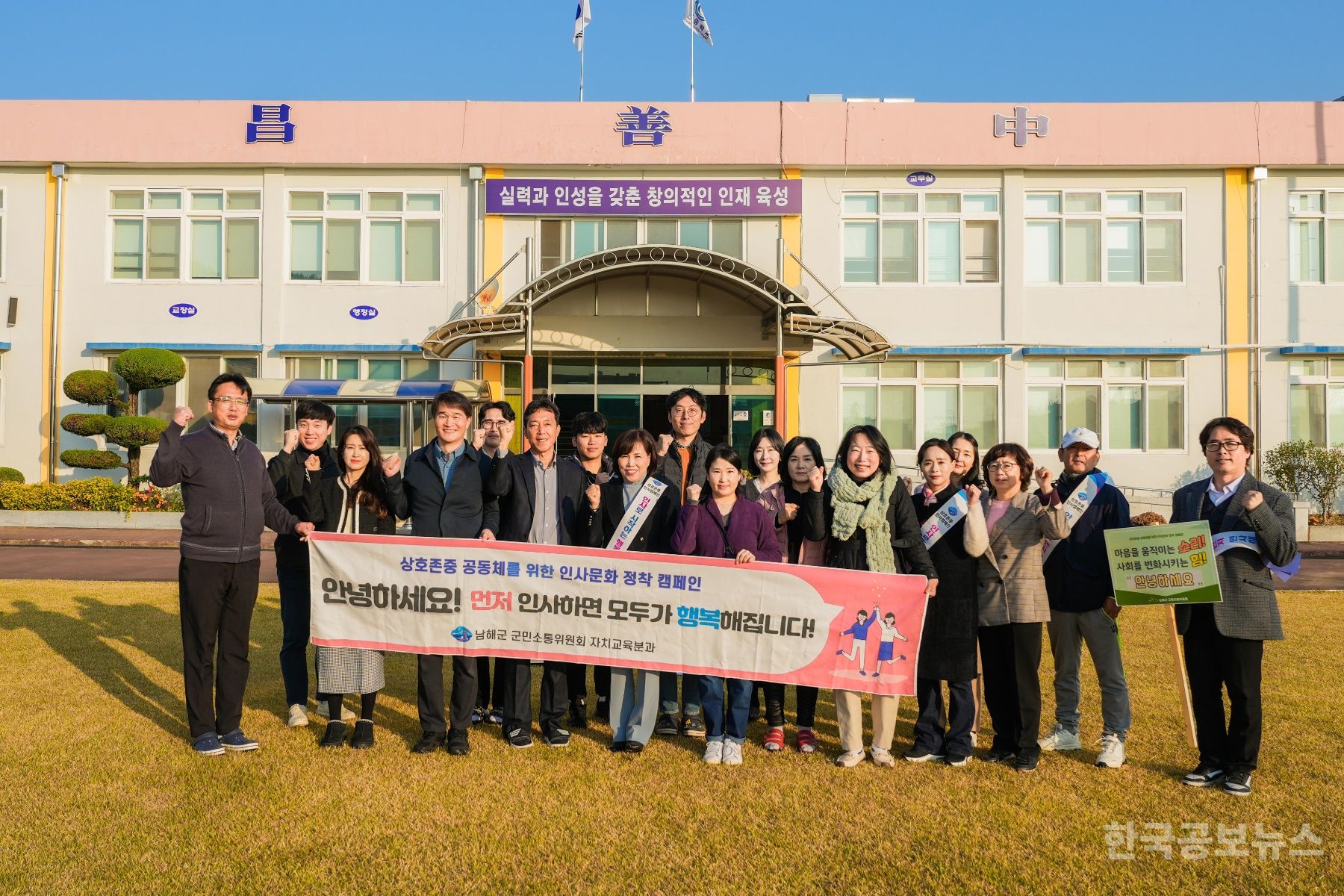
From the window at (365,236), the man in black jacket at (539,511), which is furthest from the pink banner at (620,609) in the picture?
the window at (365,236)

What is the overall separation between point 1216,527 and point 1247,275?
17.2 meters

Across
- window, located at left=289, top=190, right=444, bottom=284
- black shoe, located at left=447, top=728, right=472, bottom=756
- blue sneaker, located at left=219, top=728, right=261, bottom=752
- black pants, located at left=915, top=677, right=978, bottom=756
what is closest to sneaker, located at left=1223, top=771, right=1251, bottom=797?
black pants, located at left=915, top=677, right=978, bottom=756

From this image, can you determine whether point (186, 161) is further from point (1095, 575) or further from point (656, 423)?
point (1095, 575)

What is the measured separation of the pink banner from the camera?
4.82 meters

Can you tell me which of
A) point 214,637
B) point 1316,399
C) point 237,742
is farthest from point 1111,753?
point 1316,399

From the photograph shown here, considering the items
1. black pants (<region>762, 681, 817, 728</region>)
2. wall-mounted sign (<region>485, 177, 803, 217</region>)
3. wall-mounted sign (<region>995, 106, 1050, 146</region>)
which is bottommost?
black pants (<region>762, 681, 817, 728</region>)

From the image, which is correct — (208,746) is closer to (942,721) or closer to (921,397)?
(942,721)

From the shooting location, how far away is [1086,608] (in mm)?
4891

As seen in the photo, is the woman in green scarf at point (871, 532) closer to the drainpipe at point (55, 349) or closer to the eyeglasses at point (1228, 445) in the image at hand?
the eyeglasses at point (1228, 445)

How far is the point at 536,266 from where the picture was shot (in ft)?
62.4

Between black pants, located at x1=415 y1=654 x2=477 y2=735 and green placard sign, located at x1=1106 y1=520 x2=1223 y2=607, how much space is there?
3391 mm

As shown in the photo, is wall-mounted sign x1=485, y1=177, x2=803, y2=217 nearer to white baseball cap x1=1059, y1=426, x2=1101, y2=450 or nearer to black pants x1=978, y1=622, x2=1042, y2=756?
white baseball cap x1=1059, y1=426, x2=1101, y2=450

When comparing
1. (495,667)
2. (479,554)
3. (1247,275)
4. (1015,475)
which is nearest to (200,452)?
(479,554)

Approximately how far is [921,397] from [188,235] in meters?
15.4
